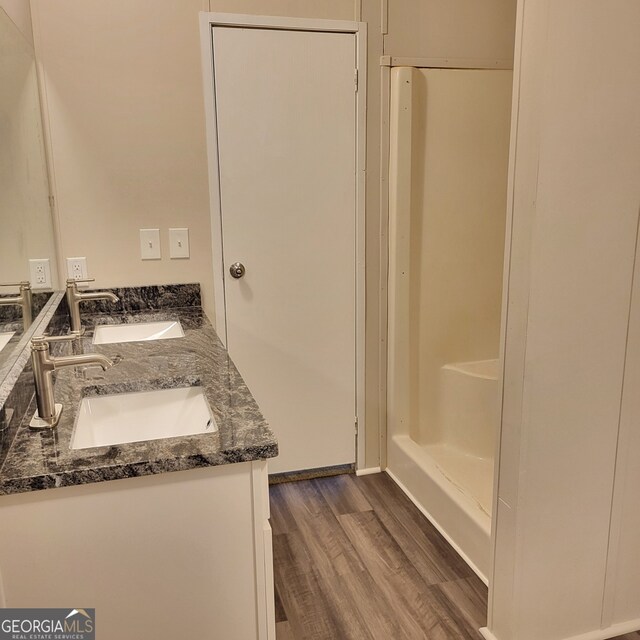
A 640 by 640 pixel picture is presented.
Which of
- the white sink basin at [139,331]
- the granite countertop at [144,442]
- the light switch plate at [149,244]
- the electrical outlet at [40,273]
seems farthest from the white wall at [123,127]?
the granite countertop at [144,442]

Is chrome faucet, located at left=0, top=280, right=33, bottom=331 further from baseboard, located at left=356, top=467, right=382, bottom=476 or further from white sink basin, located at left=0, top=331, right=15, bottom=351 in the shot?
baseboard, located at left=356, top=467, right=382, bottom=476

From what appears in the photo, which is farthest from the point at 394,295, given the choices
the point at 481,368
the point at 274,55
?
the point at 274,55

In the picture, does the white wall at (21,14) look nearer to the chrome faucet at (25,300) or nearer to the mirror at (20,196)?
the mirror at (20,196)

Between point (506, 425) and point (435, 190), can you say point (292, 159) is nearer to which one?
point (435, 190)

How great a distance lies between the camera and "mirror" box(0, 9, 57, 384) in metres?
1.43

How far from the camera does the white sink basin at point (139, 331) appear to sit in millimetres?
2250

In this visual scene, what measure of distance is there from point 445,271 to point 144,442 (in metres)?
1.86

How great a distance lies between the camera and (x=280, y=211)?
261cm

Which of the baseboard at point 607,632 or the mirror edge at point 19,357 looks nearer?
the mirror edge at point 19,357

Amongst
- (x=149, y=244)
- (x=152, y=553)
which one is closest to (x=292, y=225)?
(x=149, y=244)

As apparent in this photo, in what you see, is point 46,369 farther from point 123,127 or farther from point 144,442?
point 123,127

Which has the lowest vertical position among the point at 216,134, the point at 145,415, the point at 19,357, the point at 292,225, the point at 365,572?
the point at 365,572

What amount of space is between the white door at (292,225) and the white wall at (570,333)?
117 centimetres

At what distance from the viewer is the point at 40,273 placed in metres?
1.88
